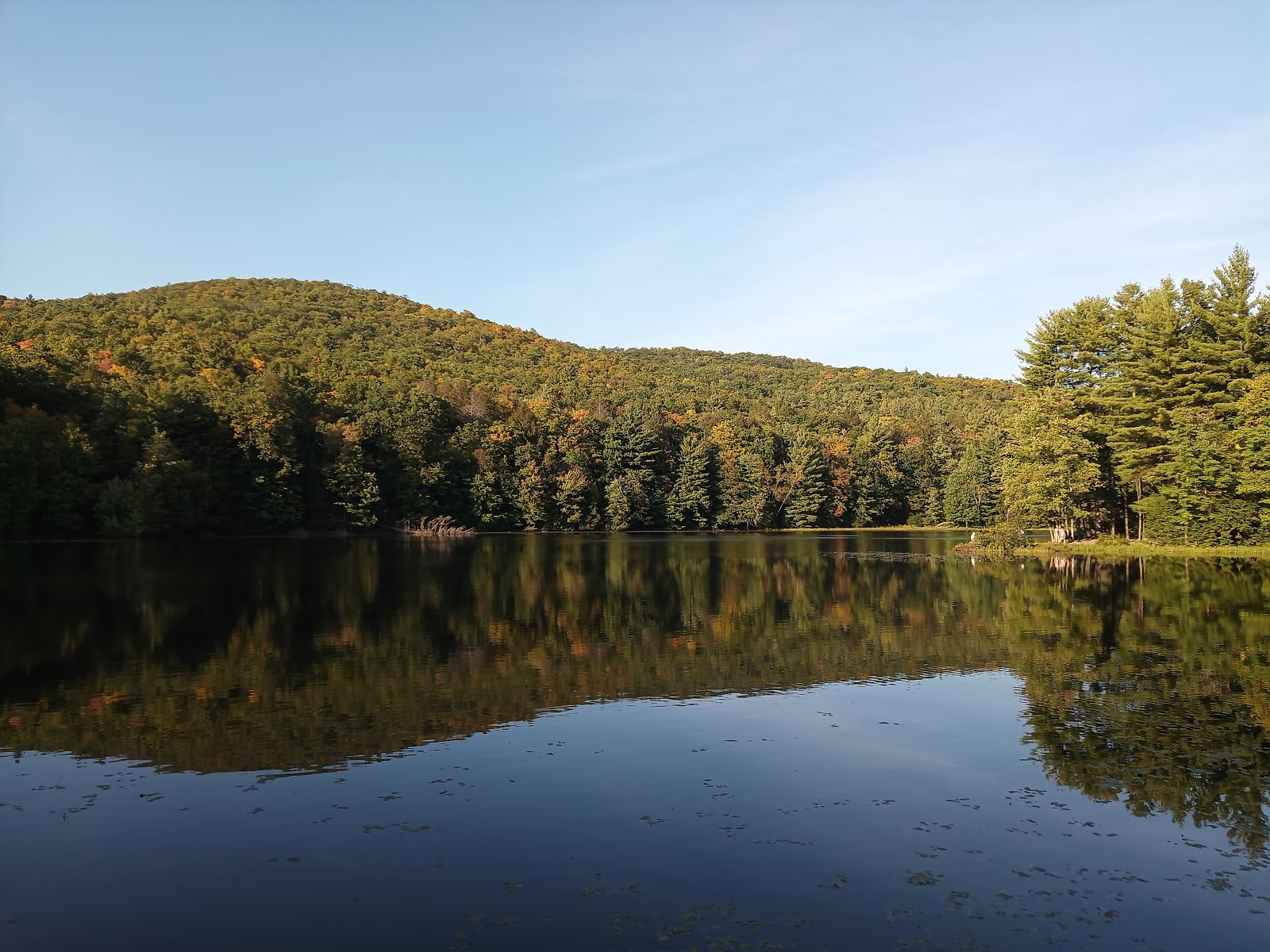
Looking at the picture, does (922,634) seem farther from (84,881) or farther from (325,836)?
(84,881)

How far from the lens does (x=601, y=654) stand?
63.1 ft

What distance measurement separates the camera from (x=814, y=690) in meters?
16.1

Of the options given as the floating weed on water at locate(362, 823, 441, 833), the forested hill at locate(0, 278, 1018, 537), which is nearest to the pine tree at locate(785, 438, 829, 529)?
the forested hill at locate(0, 278, 1018, 537)

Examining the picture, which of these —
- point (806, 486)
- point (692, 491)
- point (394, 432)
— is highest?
point (394, 432)

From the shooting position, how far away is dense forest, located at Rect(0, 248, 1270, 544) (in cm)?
4962

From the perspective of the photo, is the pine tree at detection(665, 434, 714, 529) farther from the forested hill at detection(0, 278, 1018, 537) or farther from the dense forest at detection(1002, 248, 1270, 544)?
the dense forest at detection(1002, 248, 1270, 544)

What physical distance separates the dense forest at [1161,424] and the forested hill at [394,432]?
22.3 meters

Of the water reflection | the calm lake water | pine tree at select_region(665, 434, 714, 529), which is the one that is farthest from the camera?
pine tree at select_region(665, 434, 714, 529)

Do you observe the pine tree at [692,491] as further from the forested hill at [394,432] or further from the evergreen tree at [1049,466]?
the evergreen tree at [1049,466]

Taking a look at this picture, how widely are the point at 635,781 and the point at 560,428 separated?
8863cm

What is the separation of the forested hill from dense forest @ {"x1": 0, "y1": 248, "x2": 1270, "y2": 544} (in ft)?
0.99

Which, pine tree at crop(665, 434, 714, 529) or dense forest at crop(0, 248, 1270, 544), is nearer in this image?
dense forest at crop(0, 248, 1270, 544)

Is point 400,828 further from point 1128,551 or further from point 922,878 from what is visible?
point 1128,551

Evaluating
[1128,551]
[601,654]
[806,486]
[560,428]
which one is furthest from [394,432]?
[601,654]
